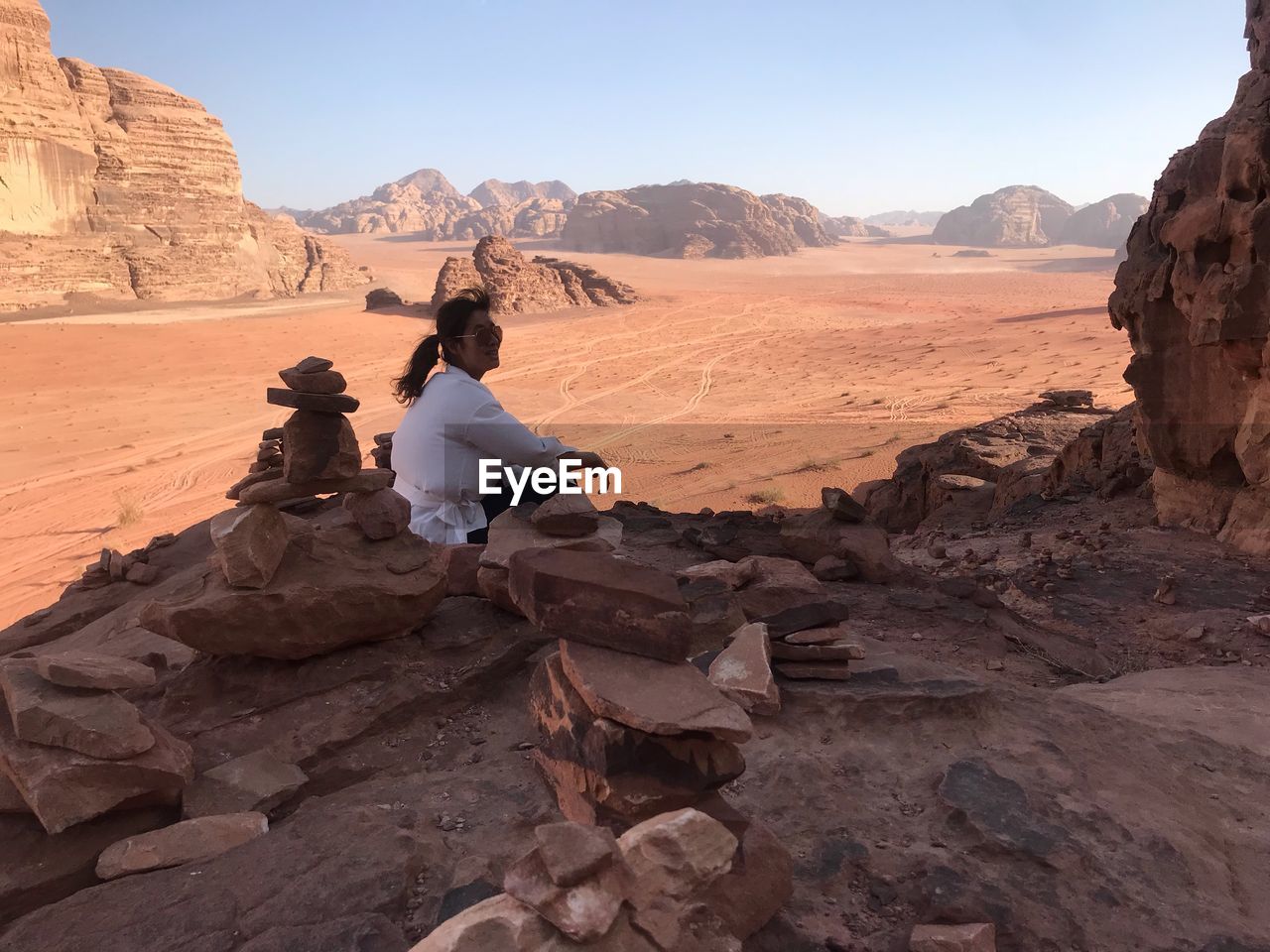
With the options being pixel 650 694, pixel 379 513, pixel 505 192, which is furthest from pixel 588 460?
pixel 505 192

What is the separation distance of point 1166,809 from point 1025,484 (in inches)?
254

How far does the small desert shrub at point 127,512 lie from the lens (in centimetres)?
973

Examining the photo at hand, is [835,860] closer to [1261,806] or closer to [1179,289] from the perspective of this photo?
[1261,806]

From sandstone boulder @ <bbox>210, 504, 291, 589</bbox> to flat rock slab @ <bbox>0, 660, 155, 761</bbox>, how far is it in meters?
0.67

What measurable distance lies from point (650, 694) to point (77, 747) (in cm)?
161

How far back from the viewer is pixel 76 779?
224cm

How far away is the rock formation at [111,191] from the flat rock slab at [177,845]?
35.4 m

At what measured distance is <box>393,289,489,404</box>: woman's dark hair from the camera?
4.13 m

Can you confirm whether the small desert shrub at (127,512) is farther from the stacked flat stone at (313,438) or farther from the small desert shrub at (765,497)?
the stacked flat stone at (313,438)

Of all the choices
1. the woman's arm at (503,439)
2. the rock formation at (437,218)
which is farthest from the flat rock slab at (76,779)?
the rock formation at (437,218)

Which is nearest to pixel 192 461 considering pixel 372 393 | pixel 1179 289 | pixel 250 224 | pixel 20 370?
pixel 372 393

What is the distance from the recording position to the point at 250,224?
40031mm

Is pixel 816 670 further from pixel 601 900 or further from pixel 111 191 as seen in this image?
pixel 111 191

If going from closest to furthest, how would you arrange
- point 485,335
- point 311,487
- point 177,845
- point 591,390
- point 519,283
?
point 177,845 → point 311,487 → point 485,335 → point 591,390 → point 519,283
